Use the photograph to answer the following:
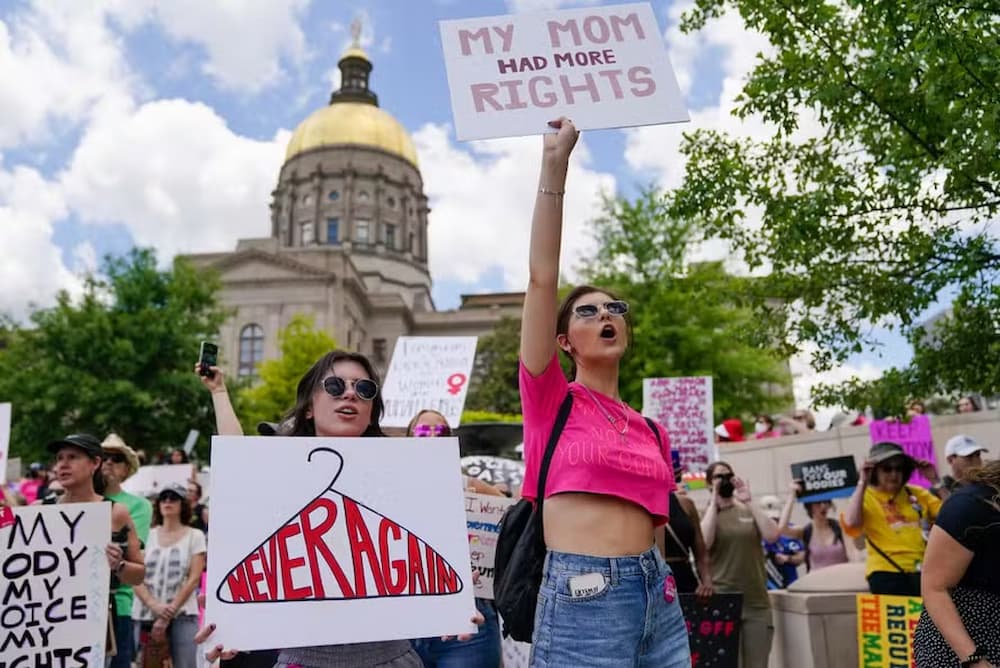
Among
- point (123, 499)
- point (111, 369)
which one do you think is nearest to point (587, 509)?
point (123, 499)

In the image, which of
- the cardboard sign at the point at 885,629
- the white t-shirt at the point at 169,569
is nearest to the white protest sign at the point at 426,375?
the white t-shirt at the point at 169,569

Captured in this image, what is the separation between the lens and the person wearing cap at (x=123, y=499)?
16.8ft

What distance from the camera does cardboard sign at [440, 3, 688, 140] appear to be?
304 cm

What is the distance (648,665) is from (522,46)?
83.4 inches

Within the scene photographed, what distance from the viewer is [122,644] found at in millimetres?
4949

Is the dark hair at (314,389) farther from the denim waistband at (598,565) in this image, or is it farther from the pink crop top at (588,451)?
the denim waistband at (598,565)

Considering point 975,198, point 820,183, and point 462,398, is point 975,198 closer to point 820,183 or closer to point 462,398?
point 820,183

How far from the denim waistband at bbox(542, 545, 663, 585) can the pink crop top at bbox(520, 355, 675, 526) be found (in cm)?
16

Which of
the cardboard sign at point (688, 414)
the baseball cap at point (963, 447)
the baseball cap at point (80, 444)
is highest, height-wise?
the cardboard sign at point (688, 414)

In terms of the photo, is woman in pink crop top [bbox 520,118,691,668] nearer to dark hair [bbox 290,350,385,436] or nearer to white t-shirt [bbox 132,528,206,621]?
dark hair [bbox 290,350,385,436]

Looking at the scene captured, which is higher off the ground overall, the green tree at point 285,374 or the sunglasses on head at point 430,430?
the green tree at point 285,374

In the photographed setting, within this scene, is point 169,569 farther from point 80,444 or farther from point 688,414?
point 688,414

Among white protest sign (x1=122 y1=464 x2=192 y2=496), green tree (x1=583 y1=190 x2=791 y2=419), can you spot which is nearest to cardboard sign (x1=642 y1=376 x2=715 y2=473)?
white protest sign (x1=122 y1=464 x2=192 y2=496)

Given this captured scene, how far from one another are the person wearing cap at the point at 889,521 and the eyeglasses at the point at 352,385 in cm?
378
